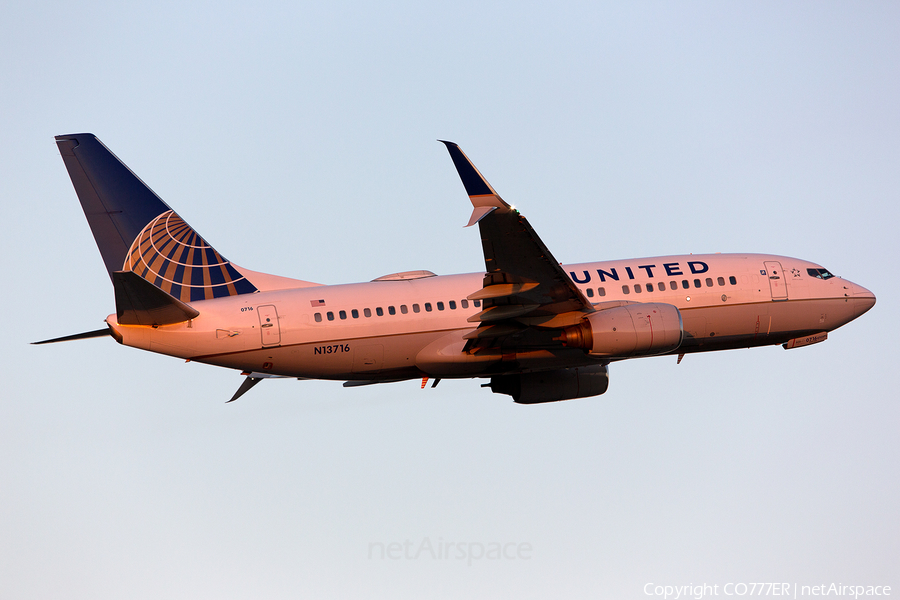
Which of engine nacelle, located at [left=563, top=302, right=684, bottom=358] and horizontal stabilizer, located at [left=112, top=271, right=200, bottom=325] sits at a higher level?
horizontal stabilizer, located at [left=112, top=271, right=200, bottom=325]

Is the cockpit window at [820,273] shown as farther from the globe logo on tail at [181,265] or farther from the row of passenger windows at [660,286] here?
the globe logo on tail at [181,265]

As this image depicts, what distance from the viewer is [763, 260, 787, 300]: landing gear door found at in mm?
36969

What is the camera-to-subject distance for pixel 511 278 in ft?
101

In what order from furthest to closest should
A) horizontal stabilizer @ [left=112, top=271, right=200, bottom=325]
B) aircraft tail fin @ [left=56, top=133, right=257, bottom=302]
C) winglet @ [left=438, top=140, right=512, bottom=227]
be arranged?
1. aircraft tail fin @ [left=56, top=133, right=257, bottom=302]
2. horizontal stabilizer @ [left=112, top=271, right=200, bottom=325]
3. winglet @ [left=438, top=140, right=512, bottom=227]

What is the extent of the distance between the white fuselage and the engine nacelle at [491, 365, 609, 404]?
213 centimetres

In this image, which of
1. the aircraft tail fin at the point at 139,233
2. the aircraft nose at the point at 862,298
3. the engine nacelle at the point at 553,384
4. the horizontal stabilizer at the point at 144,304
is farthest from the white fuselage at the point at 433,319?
the engine nacelle at the point at 553,384

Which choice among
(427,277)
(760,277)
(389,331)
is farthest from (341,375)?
(760,277)

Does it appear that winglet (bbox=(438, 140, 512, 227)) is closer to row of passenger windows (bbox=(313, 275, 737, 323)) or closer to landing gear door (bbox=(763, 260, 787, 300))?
row of passenger windows (bbox=(313, 275, 737, 323))

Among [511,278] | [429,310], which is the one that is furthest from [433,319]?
[511,278]

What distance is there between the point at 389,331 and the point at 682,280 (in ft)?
34.3

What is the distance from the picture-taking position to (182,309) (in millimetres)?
31047

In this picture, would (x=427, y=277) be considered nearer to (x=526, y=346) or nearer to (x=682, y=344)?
(x=526, y=346)

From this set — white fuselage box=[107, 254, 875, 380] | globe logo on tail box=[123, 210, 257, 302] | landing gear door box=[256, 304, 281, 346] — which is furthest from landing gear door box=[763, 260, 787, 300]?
globe logo on tail box=[123, 210, 257, 302]

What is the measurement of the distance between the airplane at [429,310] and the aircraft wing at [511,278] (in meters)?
0.04
